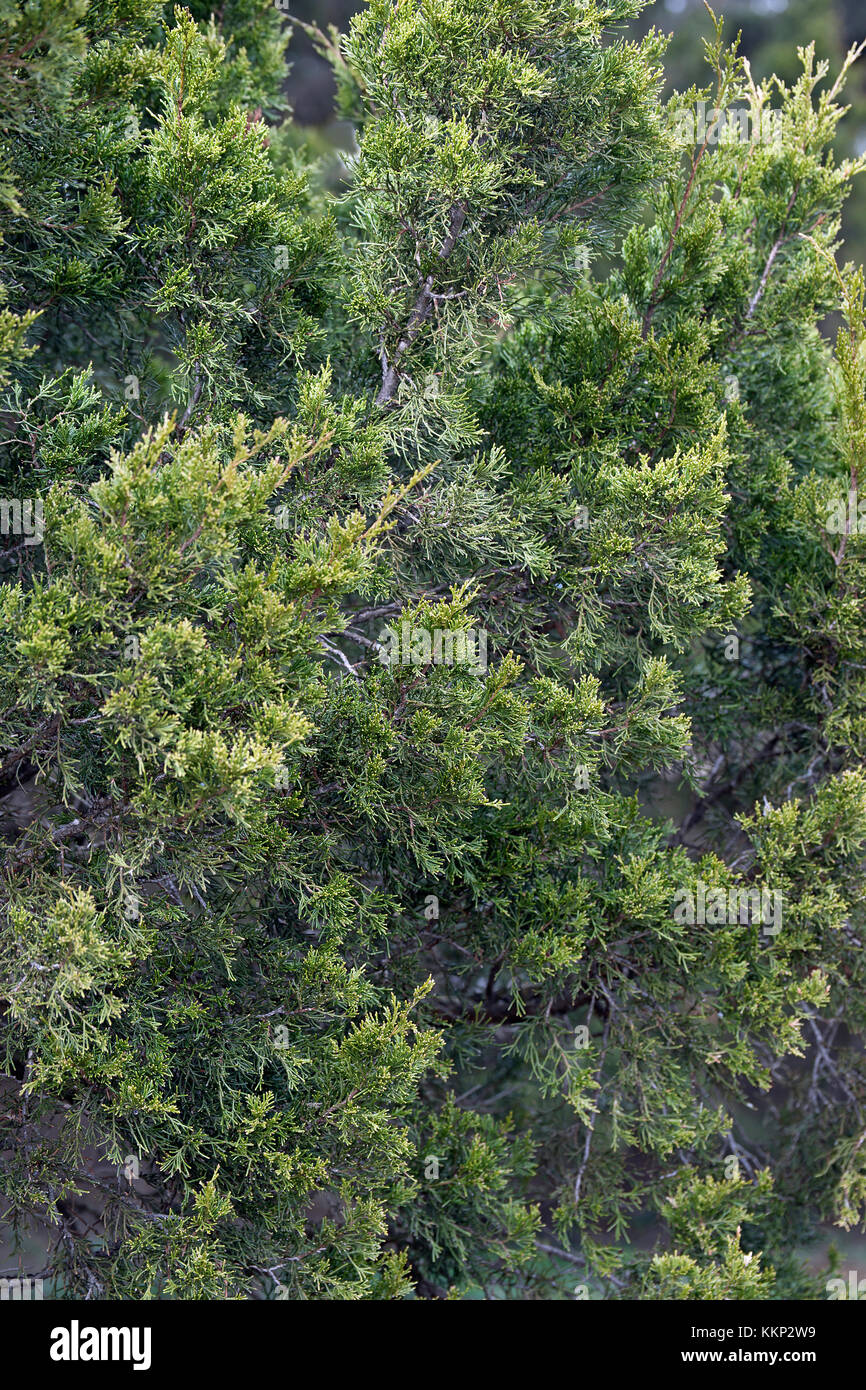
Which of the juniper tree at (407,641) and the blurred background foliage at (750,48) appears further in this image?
the blurred background foliage at (750,48)

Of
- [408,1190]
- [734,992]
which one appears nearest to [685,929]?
[734,992]

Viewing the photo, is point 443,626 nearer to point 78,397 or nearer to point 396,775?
point 396,775

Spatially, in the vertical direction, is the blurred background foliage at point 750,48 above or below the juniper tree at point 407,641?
above

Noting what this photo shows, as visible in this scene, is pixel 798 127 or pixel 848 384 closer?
pixel 848 384

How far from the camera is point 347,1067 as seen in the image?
420 centimetres

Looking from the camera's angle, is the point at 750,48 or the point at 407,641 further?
the point at 750,48

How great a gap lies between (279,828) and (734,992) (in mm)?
2578

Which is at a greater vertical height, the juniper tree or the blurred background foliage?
the blurred background foliage

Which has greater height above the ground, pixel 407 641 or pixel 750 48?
pixel 750 48

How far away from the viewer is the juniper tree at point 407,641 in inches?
151

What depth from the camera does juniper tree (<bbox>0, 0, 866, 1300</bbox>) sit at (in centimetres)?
383

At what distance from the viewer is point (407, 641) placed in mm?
4191

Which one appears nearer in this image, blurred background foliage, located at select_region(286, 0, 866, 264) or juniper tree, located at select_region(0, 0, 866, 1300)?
juniper tree, located at select_region(0, 0, 866, 1300)
